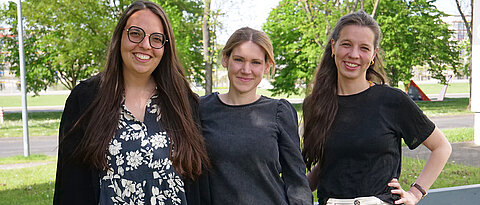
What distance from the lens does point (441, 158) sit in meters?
2.82

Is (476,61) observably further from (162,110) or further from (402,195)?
(162,110)

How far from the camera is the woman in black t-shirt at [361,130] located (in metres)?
2.61

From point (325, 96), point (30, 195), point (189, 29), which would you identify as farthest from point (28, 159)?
point (189, 29)

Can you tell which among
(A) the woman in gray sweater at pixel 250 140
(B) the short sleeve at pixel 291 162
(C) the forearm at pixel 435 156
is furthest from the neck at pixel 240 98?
(C) the forearm at pixel 435 156

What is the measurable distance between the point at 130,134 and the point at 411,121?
161 centimetres

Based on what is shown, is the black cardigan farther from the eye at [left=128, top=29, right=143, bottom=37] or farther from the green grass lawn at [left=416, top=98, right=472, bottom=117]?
the green grass lawn at [left=416, top=98, right=472, bottom=117]

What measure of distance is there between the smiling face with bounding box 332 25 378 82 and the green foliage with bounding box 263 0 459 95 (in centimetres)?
2469

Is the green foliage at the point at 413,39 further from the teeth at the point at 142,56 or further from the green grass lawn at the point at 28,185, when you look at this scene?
the teeth at the point at 142,56

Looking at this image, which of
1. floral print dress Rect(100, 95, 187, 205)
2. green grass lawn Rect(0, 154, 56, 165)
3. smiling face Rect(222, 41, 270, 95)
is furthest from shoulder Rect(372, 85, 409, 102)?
green grass lawn Rect(0, 154, 56, 165)

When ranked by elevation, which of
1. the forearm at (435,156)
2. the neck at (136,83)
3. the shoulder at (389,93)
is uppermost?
the neck at (136,83)

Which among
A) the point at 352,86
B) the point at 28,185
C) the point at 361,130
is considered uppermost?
the point at 352,86

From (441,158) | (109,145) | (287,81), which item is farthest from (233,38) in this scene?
(287,81)

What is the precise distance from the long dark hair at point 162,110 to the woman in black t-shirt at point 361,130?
77cm

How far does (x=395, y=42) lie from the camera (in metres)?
29.3
